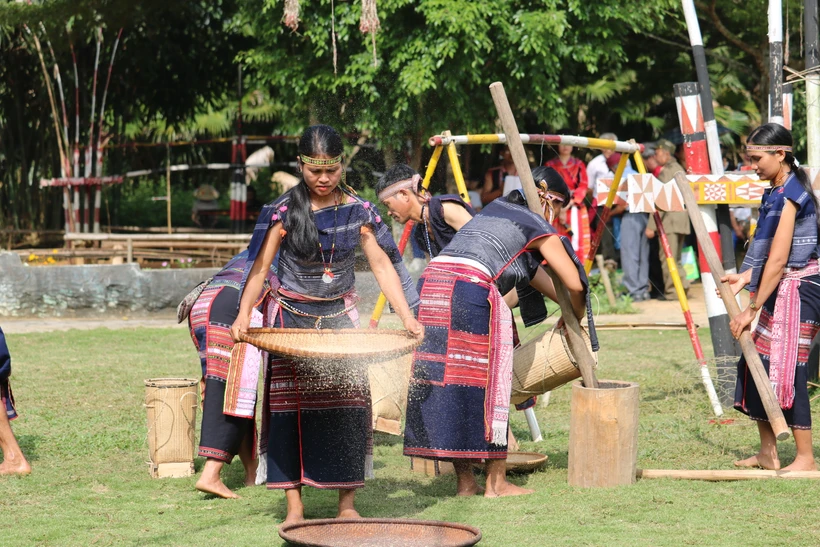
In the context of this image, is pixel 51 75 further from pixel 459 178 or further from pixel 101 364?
pixel 459 178

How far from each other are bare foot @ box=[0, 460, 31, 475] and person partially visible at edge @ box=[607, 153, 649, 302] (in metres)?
8.92

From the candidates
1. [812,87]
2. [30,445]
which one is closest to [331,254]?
[30,445]

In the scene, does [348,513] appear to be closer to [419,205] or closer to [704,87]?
[419,205]

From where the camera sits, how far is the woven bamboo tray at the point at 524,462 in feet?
18.5

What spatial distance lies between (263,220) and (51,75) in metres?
12.3

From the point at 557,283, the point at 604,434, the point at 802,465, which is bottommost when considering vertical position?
the point at 802,465

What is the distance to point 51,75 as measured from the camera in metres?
15.8

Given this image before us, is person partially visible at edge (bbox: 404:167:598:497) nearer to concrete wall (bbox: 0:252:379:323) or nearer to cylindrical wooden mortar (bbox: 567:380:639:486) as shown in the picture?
cylindrical wooden mortar (bbox: 567:380:639:486)

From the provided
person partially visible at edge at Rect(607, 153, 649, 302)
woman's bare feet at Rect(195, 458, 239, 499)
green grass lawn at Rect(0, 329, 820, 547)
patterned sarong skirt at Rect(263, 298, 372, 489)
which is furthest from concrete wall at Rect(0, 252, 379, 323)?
patterned sarong skirt at Rect(263, 298, 372, 489)

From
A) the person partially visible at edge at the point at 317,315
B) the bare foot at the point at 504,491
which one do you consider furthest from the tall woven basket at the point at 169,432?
the bare foot at the point at 504,491

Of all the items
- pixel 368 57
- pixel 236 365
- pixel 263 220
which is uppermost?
pixel 368 57

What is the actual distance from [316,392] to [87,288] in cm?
804

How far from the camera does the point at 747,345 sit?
17.9 feet

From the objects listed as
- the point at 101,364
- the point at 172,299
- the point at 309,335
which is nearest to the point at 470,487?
the point at 309,335
